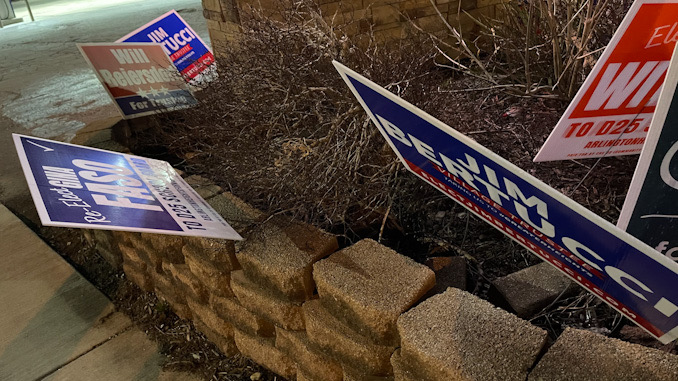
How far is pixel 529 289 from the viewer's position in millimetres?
2049

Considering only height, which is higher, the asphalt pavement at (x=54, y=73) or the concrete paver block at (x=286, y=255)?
the concrete paver block at (x=286, y=255)

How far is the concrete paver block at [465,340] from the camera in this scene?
1.55 meters

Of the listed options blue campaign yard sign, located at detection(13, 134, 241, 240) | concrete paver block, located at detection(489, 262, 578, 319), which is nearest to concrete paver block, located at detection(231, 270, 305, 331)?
blue campaign yard sign, located at detection(13, 134, 241, 240)

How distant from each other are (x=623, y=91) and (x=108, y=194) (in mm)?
1741

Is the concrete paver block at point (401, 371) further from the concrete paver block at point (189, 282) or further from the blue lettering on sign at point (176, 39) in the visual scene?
the blue lettering on sign at point (176, 39)

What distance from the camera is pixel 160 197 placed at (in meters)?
2.22

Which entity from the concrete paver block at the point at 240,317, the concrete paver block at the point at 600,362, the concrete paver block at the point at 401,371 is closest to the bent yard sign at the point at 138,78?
the concrete paver block at the point at 240,317

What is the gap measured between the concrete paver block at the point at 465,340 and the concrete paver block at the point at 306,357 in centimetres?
50

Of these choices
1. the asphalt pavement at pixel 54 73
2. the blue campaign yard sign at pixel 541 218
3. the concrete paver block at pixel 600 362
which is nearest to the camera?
the blue campaign yard sign at pixel 541 218

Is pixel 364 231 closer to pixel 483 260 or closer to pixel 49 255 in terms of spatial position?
pixel 483 260

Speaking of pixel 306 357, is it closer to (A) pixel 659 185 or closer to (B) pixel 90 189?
(B) pixel 90 189

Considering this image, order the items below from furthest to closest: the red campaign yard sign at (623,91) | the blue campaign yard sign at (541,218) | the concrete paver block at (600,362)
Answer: the concrete paver block at (600,362)
the red campaign yard sign at (623,91)
the blue campaign yard sign at (541,218)

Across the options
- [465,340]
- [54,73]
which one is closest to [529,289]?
[465,340]

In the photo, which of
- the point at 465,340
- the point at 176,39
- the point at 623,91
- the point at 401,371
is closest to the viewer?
the point at 623,91
